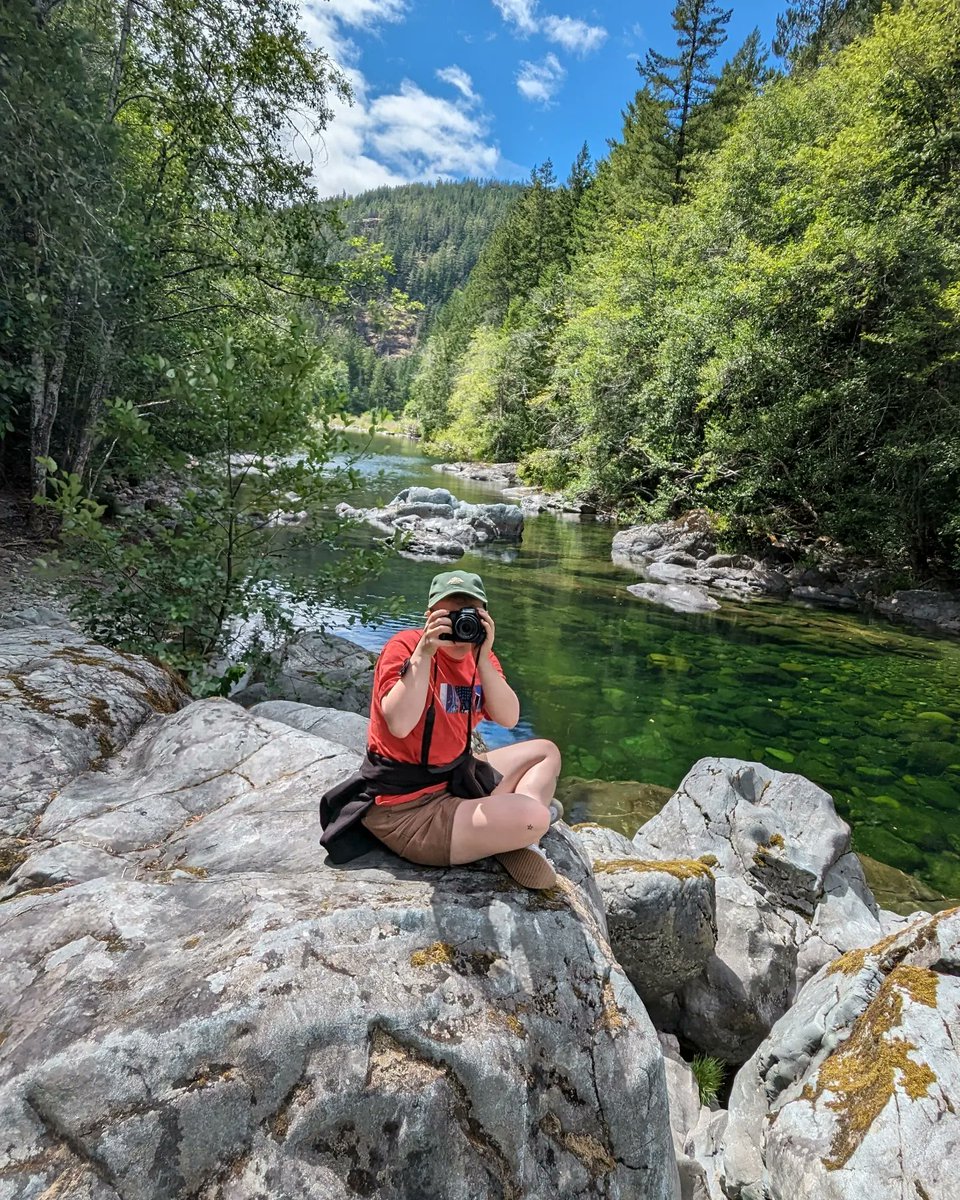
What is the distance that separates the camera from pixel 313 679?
7211 mm

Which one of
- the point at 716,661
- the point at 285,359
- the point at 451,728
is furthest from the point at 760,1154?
the point at 716,661

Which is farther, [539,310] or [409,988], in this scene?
[539,310]

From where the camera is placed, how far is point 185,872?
2812 millimetres

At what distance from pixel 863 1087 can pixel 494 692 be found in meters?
2.33

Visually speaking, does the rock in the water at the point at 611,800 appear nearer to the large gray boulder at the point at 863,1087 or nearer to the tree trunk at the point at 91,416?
the large gray boulder at the point at 863,1087

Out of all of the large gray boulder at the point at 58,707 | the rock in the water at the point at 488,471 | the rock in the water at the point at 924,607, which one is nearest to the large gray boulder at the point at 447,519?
the rock in the water at the point at 924,607

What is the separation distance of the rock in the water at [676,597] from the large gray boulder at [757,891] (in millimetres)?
9853

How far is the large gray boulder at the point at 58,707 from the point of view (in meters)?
3.57

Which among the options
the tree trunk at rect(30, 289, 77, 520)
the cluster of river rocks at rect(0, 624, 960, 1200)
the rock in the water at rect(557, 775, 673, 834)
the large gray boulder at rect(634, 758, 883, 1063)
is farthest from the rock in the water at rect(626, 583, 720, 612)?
the tree trunk at rect(30, 289, 77, 520)

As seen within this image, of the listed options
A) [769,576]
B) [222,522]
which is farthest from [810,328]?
[222,522]

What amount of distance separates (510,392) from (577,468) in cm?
1591

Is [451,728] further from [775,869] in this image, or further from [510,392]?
[510,392]

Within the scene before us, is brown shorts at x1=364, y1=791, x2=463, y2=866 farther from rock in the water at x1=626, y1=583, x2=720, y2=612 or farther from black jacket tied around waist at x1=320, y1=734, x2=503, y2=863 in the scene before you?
rock in the water at x1=626, y1=583, x2=720, y2=612

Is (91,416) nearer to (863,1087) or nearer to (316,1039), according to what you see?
(316,1039)
